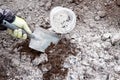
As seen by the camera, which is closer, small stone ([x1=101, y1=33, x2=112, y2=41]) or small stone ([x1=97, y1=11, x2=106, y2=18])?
small stone ([x1=101, y1=33, x2=112, y2=41])

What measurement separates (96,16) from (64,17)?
279 millimetres

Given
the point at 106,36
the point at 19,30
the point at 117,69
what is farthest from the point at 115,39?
the point at 19,30

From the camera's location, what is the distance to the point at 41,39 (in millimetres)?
2504

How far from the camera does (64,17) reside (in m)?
2.50

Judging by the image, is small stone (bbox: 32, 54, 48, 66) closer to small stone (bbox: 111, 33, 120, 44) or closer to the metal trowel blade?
the metal trowel blade

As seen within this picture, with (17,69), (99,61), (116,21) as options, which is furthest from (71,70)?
(116,21)

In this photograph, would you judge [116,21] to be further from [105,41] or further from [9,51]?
[9,51]

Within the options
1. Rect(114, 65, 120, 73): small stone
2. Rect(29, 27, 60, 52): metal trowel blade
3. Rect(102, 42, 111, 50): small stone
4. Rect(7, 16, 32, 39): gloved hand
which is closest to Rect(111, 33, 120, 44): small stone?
Rect(102, 42, 111, 50): small stone

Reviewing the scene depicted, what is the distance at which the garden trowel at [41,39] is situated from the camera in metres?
2.46

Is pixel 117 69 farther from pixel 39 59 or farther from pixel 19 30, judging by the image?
pixel 19 30

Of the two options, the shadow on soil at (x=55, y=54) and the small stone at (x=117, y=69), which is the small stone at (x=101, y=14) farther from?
the small stone at (x=117, y=69)

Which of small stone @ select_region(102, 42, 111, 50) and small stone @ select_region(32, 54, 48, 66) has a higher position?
small stone @ select_region(102, 42, 111, 50)

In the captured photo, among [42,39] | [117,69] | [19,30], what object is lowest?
[117,69]

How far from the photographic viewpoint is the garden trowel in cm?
246
